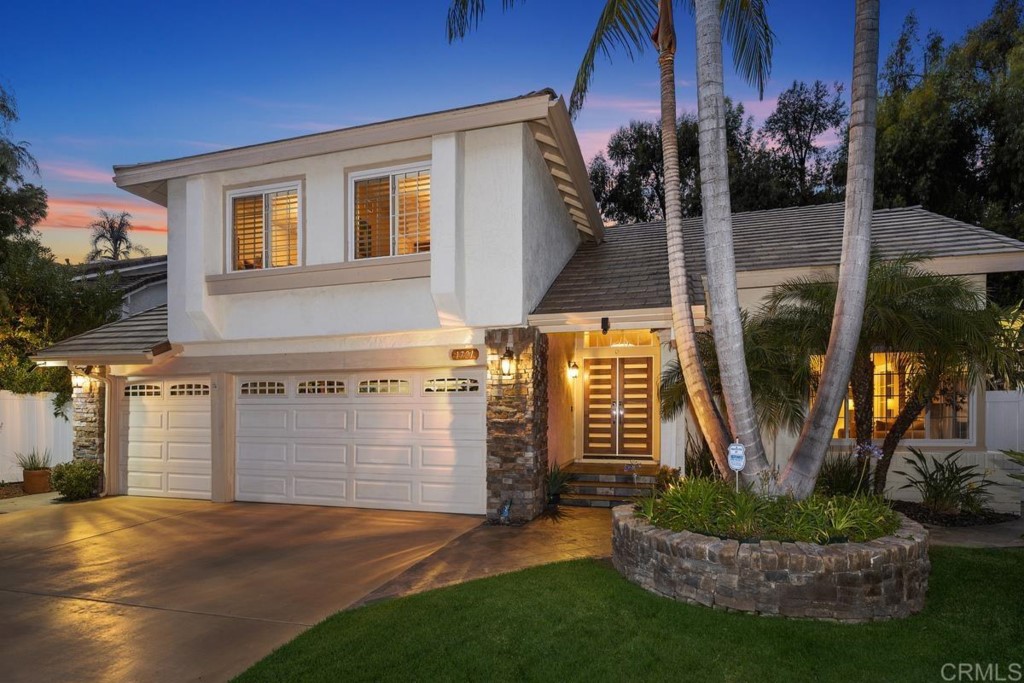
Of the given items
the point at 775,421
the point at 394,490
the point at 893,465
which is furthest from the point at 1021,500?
the point at 394,490

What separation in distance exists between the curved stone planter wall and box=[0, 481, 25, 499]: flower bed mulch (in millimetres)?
13303

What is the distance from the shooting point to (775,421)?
862cm

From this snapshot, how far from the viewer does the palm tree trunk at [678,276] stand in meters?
6.96

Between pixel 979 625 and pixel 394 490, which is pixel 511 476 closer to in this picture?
pixel 394 490

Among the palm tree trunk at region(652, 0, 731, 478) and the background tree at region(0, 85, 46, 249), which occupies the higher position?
the background tree at region(0, 85, 46, 249)

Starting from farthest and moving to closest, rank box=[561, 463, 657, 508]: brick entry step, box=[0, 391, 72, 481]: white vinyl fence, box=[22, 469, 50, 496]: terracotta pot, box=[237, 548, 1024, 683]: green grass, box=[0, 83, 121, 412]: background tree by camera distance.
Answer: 1. box=[0, 83, 121, 412]: background tree
2. box=[0, 391, 72, 481]: white vinyl fence
3. box=[22, 469, 50, 496]: terracotta pot
4. box=[561, 463, 657, 508]: brick entry step
5. box=[237, 548, 1024, 683]: green grass

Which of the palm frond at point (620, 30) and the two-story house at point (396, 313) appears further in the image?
the two-story house at point (396, 313)

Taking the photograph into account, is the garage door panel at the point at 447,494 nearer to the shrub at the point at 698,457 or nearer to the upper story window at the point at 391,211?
the shrub at the point at 698,457

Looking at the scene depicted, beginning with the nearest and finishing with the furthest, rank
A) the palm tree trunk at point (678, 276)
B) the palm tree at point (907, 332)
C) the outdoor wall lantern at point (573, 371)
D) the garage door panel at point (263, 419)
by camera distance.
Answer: the palm tree trunk at point (678, 276), the palm tree at point (907, 332), the garage door panel at point (263, 419), the outdoor wall lantern at point (573, 371)

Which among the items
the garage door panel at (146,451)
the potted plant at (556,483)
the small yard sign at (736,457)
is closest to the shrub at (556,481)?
the potted plant at (556,483)

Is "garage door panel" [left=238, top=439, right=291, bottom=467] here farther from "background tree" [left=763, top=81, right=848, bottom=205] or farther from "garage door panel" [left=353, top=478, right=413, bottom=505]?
"background tree" [left=763, top=81, right=848, bottom=205]

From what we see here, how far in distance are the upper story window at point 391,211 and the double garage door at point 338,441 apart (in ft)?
7.03

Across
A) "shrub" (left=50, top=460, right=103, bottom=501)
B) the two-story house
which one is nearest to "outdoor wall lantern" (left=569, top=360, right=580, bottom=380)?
the two-story house

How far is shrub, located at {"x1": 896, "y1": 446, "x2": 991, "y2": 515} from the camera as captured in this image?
29.8 feet
